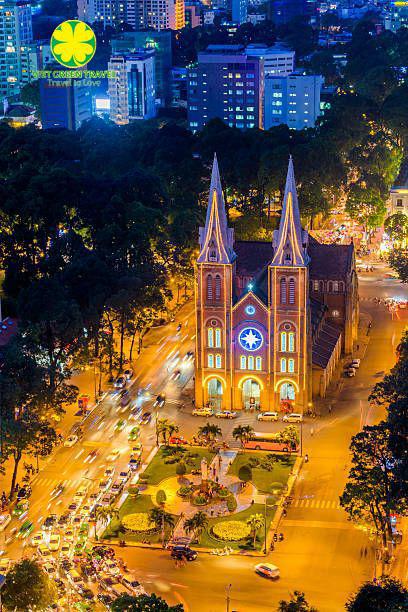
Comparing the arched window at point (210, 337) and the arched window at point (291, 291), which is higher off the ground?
the arched window at point (291, 291)

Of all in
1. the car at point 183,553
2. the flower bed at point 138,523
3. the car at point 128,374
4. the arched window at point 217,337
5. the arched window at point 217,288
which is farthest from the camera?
the car at point 128,374

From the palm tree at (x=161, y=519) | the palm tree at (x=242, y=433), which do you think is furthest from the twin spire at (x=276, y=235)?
the palm tree at (x=161, y=519)

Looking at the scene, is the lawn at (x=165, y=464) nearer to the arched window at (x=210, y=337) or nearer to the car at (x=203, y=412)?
the car at (x=203, y=412)

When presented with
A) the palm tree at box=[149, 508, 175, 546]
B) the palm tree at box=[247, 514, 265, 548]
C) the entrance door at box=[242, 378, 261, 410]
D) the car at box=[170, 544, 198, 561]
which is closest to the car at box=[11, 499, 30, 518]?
the palm tree at box=[149, 508, 175, 546]

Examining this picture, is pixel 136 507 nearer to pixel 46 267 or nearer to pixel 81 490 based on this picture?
pixel 81 490

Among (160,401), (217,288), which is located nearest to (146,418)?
(160,401)

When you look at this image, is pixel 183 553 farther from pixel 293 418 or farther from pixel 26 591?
pixel 293 418

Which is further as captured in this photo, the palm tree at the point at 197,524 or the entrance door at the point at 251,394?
the entrance door at the point at 251,394
